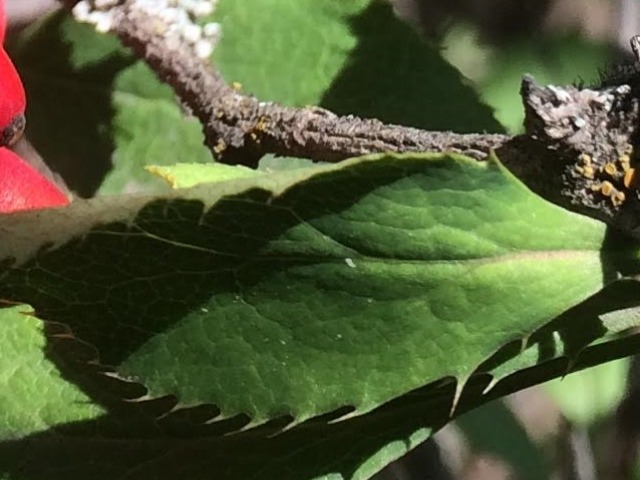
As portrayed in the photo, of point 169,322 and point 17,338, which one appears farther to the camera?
point 17,338

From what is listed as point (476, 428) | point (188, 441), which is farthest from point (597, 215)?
point (476, 428)

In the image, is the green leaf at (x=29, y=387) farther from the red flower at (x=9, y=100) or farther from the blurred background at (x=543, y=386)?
the blurred background at (x=543, y=386)

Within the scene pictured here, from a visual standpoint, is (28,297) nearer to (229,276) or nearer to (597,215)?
(229,276)

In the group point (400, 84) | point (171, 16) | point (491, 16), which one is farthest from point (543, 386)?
point (171, 16)

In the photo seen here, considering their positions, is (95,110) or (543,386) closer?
(95,110)

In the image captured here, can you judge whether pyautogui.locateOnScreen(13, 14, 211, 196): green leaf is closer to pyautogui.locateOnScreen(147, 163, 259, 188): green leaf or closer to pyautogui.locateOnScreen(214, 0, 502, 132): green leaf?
pyautogui.locateOnScreen(214, 0, 502, 132): green leaf

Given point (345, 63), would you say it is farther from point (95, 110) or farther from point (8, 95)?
point (8, 95)

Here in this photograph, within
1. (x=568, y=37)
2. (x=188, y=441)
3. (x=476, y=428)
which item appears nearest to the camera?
(x=188, y=441)
